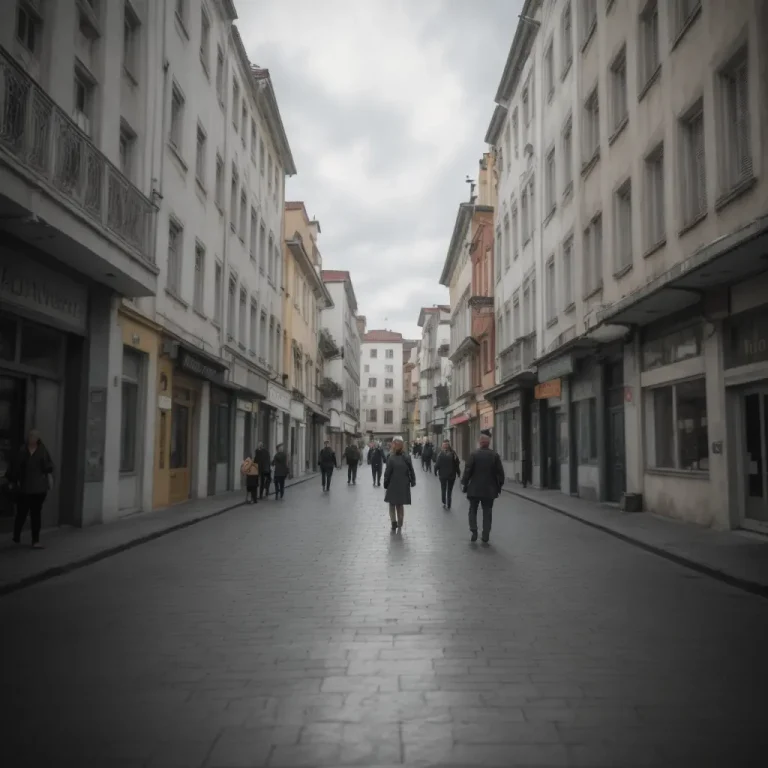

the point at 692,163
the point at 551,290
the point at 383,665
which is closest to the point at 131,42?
the point at 692,163

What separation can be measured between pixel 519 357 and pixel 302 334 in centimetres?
1904

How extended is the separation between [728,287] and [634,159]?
19.3 ft

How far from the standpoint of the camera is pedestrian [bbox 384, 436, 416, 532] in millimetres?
15233

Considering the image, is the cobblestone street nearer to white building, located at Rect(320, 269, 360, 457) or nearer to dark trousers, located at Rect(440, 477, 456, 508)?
dark trousers, located at Rect(440, 477, 456, 508)

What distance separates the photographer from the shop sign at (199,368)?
20.0 metres

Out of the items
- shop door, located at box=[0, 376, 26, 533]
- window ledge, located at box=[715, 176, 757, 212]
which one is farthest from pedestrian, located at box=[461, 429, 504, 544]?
shop door, located at box=[0, 376, 26, 533]

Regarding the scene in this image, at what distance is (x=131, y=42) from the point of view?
58.1 feet

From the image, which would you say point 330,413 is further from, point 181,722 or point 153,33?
point 181,722

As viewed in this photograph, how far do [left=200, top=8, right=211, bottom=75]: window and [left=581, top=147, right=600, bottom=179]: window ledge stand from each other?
11.0 metres

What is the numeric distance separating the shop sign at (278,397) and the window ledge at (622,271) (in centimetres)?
1733

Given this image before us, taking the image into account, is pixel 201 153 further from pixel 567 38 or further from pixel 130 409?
pixel 567 38

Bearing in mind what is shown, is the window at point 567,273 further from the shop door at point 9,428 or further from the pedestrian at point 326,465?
the shop door at point 9,428

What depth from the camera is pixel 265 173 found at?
35.1 metres

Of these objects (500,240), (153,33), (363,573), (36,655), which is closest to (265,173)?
(500,240)
